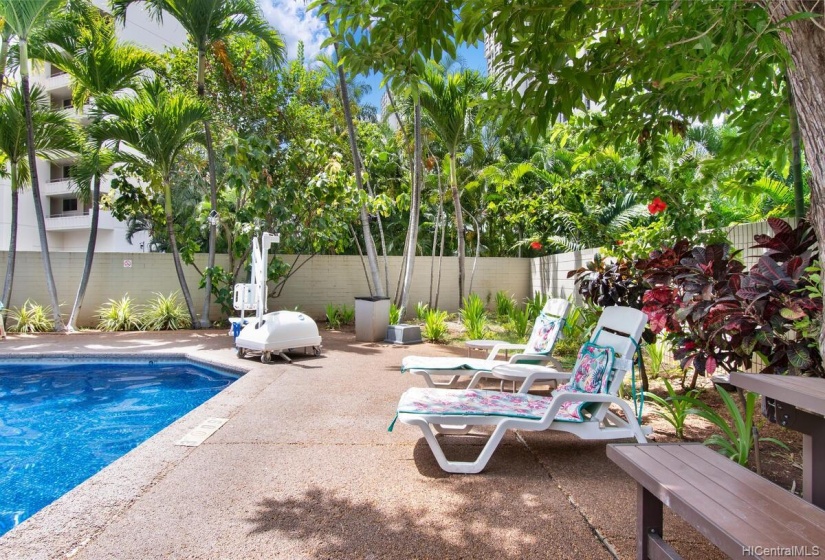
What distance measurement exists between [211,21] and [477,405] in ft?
32.5

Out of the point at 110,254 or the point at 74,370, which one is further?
the point at 110,254

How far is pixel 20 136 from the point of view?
988 centimetres

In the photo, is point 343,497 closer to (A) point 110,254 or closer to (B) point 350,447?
(B) point 350,447

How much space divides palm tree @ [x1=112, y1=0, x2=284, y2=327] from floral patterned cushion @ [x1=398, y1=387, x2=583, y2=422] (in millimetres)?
7205

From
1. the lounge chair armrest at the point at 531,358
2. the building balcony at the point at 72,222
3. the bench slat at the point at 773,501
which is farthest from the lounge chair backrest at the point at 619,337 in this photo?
the building balcony at the point at 72,222

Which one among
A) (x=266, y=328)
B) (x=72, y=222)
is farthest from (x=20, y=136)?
(x=72, y=222)

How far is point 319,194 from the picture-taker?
977 cm

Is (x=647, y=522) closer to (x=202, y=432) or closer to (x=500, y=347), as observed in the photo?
(x=202, y=432)

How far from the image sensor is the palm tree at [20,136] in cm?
964

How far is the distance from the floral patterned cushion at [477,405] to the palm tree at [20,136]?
397 inches

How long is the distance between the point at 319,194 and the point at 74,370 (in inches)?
198

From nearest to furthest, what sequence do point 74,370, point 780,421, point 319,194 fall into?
point 780,421, point 74,370, point 319,194

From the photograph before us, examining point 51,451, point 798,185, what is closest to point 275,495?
point 51,451

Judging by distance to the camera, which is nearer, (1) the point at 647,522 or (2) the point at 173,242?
(1) the point at 647,522
